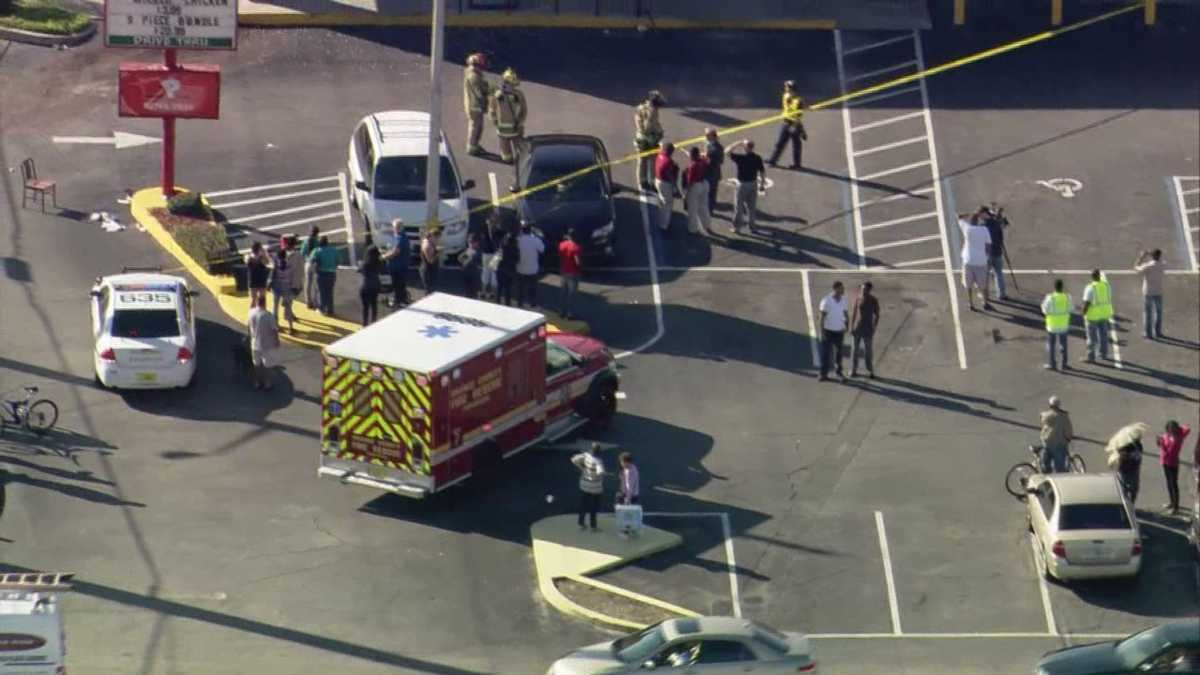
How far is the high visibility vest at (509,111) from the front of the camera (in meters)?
52.8

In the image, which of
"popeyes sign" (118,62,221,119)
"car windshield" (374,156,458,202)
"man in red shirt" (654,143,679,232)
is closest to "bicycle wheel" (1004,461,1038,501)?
"man in red shirt" (654,143,679,232)

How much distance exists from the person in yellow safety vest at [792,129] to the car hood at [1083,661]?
1968cm

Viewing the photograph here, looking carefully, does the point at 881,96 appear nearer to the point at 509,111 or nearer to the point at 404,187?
the point at 509,111

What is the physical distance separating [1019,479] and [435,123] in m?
12.2

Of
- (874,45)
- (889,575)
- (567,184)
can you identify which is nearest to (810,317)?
(567,184)

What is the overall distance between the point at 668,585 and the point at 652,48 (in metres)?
20.6

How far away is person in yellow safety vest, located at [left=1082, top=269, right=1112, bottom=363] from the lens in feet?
152

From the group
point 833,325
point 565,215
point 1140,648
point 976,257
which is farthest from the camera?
point 565,215

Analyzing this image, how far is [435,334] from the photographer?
41.8 metres

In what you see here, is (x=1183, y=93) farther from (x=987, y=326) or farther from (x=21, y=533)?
(x=21, y=533)

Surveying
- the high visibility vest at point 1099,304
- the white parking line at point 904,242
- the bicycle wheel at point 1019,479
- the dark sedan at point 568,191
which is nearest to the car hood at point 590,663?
the bicycle wheel at point 1019,479

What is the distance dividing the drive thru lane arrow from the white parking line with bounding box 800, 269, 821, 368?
13020 mm

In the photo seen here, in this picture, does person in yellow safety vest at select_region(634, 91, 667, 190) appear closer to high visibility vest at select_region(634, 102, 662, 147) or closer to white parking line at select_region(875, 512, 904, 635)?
high visibility vest at select_region(634, 102, 662, 147)

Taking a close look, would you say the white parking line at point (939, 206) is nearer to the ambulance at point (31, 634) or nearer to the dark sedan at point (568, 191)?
the dark sedan at point (568, 191)
